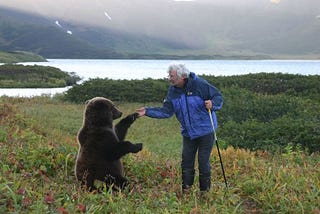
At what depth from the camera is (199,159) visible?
23.3 feet

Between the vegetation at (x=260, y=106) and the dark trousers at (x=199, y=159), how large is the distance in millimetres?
5305

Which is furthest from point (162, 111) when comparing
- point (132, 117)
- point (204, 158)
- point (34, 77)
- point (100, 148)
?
point (34, 77)

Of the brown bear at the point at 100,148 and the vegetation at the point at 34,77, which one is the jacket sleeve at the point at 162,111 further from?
the vegetation at the point at 34,77

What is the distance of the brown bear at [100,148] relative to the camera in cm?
666

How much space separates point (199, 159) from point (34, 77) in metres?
43.5

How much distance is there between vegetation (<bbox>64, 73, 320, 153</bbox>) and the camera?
42.3 ft

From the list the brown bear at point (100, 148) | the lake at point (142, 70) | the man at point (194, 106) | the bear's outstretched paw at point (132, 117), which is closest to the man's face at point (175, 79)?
the man at point (194, 106)

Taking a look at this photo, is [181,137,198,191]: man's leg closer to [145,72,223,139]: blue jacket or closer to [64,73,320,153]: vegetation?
[145,72,223,139]: blue jacket

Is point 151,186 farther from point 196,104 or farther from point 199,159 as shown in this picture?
point 196,104

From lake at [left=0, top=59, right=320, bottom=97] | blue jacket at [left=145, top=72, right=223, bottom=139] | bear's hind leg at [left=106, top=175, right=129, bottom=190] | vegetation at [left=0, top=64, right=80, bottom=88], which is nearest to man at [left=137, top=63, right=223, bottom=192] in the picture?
blue jacket at [left=145, top=72, right=223, bottom=139]

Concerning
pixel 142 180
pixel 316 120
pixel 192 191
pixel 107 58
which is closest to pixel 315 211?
pixel 192 191

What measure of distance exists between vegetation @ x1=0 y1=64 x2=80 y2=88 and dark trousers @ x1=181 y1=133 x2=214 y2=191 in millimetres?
35817

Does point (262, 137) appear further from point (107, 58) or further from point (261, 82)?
point (107, 58)

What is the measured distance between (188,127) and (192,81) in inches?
25.6
